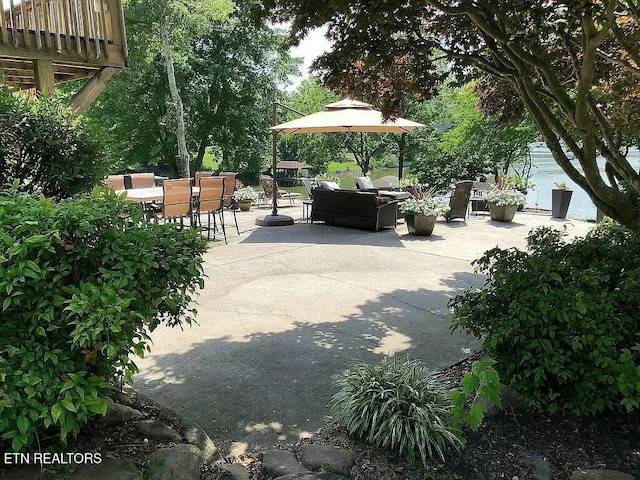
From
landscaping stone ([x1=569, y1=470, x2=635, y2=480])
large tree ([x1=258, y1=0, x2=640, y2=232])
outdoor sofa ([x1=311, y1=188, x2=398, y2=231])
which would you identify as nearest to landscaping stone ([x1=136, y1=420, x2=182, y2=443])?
landscaping stone ([x1=569, y1=470, x2=635, y2=480])

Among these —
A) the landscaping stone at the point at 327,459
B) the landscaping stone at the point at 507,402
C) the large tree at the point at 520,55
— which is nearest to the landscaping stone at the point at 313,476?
the landscaping stone at the point at 327,459

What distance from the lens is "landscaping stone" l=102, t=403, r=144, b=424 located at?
7.08 feet

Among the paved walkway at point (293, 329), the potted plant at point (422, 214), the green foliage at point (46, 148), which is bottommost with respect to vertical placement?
the paved walkway at point (293, 329)

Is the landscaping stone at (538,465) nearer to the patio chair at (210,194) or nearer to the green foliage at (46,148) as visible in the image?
the green foliage at (46,148)

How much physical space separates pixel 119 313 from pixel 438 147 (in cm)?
1652

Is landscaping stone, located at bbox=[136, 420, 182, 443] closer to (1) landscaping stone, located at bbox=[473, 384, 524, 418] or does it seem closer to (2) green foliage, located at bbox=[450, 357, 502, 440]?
(2) green foliage, located at bbox=[450, 357, 502, 440]

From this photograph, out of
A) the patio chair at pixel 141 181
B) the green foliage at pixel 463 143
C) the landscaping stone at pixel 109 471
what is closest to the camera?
the landscaping stone at pixel 109 471

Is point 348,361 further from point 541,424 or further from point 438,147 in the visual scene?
point 438,147

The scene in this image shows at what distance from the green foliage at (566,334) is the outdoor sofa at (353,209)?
624cm

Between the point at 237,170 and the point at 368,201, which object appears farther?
the point at 237,170

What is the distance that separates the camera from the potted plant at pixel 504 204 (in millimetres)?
9906

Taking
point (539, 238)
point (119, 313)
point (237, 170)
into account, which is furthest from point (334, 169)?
point (119, 313)

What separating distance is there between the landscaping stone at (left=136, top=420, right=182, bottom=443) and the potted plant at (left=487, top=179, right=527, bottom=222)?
9198mm

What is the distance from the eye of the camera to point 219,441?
2406mm
